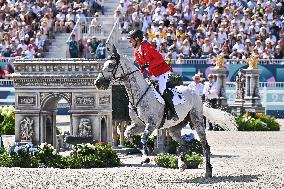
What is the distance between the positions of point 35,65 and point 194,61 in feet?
59.0

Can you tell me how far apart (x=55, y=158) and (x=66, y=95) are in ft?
11.7

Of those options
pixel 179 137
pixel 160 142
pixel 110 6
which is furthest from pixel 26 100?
pixel 110 6

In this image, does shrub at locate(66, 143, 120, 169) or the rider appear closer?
the rider

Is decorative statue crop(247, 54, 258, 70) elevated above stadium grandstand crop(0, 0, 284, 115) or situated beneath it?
situated beneath

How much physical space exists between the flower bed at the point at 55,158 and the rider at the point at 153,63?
2.31 metres

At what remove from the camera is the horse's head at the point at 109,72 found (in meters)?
19.7

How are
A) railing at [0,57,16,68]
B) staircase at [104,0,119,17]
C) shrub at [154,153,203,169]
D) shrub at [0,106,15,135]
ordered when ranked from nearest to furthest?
shrub at [154,153,203,169], shrub at [0,106,15,135], railing at [0,57,16,68], staircase at [104,0,119,17]

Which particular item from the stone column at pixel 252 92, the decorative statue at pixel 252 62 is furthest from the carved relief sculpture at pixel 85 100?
the stone column at pixel 252 92

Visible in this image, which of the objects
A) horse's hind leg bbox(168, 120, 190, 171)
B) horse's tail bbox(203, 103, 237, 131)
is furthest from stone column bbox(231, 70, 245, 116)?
horse's hind leg bbox(168, 120, 190, 171)

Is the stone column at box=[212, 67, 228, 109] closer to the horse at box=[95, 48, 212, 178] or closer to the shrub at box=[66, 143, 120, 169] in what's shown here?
the shrub at box=[66, 143, 120, 169]

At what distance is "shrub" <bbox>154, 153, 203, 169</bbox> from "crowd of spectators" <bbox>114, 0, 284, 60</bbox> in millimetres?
19779

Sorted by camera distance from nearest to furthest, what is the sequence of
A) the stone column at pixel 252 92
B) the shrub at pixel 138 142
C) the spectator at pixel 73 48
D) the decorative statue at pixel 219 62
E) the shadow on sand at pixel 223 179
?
the shadow on sand at pixel 223 179, the shrub at pixel 138 142, the decorative statue at pixel 219 62, the stone column at pixel 252 92, the spectator at pixel 73 48

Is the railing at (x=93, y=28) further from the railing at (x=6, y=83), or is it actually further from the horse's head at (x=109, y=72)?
the horse's head at (x=109, y=72)

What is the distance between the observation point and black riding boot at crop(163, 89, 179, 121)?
1994cm
